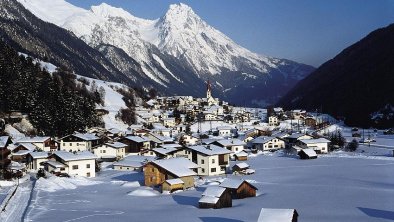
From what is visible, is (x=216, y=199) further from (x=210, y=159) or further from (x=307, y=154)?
(x=307, y=154)

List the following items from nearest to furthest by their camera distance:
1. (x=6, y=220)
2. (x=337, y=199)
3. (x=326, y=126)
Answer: (x=6, y=220) → (x=337, y=199) → (x=326, y=126)

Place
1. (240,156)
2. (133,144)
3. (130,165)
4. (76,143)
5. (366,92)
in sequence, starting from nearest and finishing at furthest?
(130,165)
(240,156)
(76,143)
(133,144)
(366,92)

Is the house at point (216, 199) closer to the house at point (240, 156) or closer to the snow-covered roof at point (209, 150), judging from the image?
the snow-covered roof at point (209, 150)

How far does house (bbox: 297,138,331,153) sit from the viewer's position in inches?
3172

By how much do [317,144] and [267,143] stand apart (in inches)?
430

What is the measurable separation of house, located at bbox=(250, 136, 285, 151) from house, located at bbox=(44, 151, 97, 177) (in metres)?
39.5

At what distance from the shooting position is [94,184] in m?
49.9

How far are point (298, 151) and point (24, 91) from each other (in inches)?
2002

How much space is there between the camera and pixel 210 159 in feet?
184

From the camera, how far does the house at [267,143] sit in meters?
88.3

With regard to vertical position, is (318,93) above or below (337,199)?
above

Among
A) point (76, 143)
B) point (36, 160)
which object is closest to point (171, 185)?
point (36, 160)

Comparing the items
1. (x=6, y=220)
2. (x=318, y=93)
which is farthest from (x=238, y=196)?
(x=318, y=93)

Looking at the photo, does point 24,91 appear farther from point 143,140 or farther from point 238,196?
point 238,196
